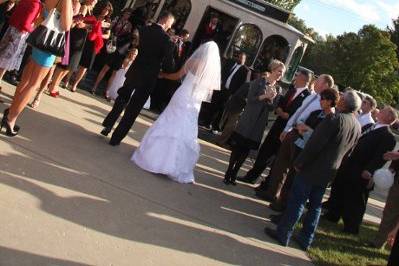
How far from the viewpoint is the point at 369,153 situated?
27.8 ft

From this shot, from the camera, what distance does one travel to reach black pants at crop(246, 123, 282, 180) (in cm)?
939

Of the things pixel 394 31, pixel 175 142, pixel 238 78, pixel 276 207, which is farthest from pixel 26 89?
pixel 394 31

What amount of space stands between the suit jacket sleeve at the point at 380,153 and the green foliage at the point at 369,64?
153 feet

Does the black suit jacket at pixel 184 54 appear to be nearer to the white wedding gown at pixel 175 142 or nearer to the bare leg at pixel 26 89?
the white wedding gown at pixel 175 142

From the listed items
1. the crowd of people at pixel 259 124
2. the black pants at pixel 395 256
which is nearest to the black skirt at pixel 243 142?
the crowd of people at pixel 259 124

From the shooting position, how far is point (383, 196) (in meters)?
17.4

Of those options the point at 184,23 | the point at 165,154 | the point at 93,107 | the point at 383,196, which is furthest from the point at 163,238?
the point at 383,196

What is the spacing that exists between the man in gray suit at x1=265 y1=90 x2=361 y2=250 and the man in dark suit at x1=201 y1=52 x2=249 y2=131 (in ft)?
20.5

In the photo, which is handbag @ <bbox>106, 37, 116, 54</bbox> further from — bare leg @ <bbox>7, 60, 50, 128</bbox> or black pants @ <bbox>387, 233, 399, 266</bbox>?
black pants @ <bbox>387, 233, 399, 266</bbox>

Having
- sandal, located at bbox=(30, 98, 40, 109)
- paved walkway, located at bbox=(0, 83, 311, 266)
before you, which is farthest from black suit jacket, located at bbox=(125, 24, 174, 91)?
sandal, located at bbox=(30, 98, 40, 109)

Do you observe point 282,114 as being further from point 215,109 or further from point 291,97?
point 215,109

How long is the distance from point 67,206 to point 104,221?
0.39 meters

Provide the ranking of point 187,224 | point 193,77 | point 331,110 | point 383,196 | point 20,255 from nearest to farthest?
point 20,255 → point 187,224 → point 331,110 → point 193,77 → point 383,196

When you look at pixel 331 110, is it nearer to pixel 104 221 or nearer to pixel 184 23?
pixel 104 221
